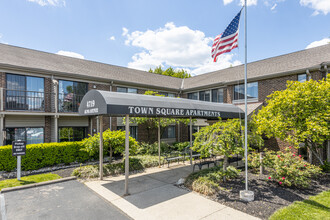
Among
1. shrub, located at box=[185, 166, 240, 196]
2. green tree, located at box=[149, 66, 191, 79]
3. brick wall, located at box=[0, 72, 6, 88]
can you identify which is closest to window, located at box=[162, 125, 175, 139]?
shrub, located at box=[185, 166, 240, 196]

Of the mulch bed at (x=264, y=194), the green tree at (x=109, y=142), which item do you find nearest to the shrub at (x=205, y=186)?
the mulch bed at (x=264, y=194)

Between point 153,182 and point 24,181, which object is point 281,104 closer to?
point 153,182

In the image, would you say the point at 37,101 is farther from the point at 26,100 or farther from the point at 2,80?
the point at 2,80

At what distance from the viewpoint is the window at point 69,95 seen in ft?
43.6

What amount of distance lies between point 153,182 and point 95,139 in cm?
411

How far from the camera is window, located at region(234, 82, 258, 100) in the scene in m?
14.5

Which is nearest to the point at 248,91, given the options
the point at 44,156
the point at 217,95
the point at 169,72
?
the point at 217,95

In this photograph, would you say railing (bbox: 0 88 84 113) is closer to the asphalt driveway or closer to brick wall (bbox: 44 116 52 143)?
brick wall (bbox: 44 116 52 143)

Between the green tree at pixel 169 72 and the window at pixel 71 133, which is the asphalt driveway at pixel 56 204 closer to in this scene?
the window at pixel 71 133

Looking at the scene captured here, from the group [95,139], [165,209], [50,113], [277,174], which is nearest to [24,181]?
[95,139]

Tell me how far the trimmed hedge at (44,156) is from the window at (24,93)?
10.9 ft

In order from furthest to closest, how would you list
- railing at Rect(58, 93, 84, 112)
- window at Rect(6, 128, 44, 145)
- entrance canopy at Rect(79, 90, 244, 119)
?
railing at Rect(58, 93, 84, 112) < window at Rect(6, 128, 44, 145) < entrance canopy at Rect(79, 90, 244, 119)

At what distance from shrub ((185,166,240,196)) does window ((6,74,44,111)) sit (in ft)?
35.4

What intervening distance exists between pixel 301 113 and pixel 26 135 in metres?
16.1
